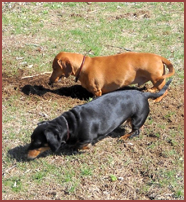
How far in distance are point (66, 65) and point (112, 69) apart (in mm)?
959

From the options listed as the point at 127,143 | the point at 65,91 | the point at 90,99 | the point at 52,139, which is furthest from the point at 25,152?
the point at 65,91

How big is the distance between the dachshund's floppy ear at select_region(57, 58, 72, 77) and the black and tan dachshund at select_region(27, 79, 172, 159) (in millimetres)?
1576

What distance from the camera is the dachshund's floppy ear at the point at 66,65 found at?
7.22 metres

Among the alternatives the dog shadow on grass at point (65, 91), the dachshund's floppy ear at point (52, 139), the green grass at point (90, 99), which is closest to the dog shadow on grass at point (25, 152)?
the green grass at point (90, 99)

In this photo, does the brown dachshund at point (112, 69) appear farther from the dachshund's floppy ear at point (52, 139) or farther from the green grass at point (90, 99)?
the dachshund's floppy ear at point (52, 139)

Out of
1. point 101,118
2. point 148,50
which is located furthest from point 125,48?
point 101,118

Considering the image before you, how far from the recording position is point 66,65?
7.24 metres

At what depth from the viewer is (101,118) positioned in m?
5.73

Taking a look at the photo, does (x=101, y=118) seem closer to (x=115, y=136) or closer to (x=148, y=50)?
(x=115, y=136)

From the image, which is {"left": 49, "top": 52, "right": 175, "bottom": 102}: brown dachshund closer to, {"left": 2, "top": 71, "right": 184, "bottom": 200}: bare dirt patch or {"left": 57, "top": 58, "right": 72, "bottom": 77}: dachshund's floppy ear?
{"left": 57, "top": 58, "right": 72, "bottom": 77}: dachshund's floppy ear

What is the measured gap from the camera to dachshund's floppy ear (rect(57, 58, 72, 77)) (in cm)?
722

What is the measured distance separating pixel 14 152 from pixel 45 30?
5.47 metres

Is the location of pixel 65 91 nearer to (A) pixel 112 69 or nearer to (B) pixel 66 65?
(B) pixel 66 65

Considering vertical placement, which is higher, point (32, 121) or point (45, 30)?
point (45, 30)
